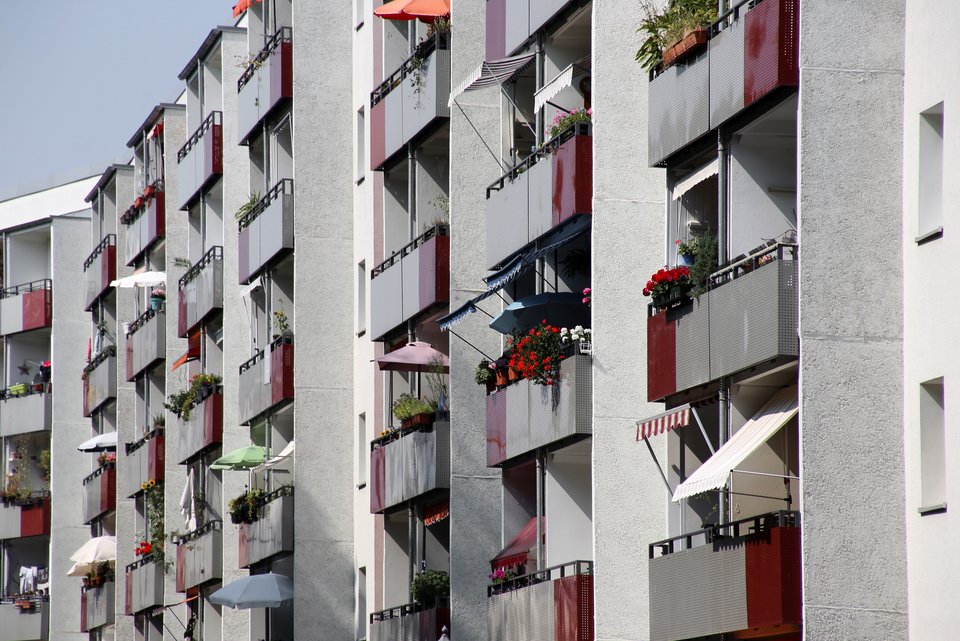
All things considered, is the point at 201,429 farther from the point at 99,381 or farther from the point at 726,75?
the point at 726,75

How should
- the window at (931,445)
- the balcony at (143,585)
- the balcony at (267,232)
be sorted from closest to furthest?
the window at (931,445) < the balcony at (267,232) < the balcony at (143,585)

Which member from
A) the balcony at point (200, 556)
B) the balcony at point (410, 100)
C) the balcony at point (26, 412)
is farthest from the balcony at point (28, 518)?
the balcony at point (410, 100)

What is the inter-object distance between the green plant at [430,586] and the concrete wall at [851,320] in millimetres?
15849

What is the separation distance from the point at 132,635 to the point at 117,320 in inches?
425

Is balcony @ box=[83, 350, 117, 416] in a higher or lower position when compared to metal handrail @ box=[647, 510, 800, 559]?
higher

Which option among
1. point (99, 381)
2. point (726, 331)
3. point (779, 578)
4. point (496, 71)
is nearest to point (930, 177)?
point (726, 331)

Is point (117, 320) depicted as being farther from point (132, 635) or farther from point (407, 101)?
point (407, 101)

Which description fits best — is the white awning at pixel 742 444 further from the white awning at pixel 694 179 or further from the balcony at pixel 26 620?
the balcony at pixel 26 620

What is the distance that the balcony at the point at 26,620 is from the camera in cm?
7181

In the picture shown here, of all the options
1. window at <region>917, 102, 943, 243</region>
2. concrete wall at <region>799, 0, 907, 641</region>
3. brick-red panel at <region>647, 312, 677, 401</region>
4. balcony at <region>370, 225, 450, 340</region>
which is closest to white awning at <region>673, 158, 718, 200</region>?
brick-red panel at <region>647, 312, 677, 401</region>

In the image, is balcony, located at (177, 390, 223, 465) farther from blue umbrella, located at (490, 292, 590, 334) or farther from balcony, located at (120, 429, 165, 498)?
blue umbrella, located at (490, 292, 590, 334)

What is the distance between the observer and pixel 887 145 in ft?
73.5

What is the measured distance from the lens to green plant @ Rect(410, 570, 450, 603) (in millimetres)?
36750

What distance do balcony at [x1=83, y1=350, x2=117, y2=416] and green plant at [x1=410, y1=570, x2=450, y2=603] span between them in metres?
31.2
